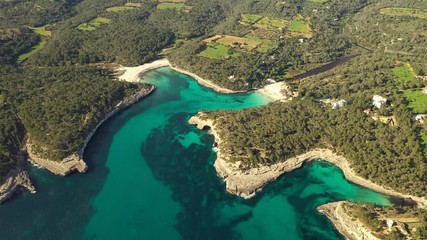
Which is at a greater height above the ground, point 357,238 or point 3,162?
point 3,162

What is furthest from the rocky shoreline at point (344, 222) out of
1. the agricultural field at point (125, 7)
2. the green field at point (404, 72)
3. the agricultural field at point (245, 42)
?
the agricultural field at point (125, 7)

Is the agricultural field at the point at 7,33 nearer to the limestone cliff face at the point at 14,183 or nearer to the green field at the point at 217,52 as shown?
the green field at the point at 217,52

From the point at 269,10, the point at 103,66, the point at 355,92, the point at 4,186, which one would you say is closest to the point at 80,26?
the point at 103,66

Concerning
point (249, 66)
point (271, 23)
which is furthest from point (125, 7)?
point (249, 66)

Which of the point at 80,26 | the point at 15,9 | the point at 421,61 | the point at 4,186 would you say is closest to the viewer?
the point at 4,186

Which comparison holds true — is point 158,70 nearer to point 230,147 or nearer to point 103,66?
point 103,66
